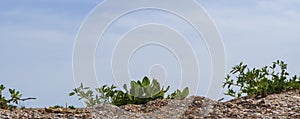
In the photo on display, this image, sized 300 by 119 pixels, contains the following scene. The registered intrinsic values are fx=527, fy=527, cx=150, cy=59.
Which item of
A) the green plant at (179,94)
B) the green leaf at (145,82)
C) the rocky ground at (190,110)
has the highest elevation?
the green leaf at (145,82)

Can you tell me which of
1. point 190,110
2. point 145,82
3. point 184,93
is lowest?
point 190,110

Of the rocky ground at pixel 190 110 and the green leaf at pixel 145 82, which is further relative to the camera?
the green leaf at pixel 145 82

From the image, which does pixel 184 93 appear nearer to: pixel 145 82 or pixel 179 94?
pixel 179 94

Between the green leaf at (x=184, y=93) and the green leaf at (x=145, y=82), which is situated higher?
the green leaf at (x=145, y=82)

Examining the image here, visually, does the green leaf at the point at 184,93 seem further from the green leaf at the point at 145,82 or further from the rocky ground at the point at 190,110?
the green leaf at the point at 145,82

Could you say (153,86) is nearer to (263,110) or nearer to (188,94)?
(188,94)

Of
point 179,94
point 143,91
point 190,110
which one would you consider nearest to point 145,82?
point 143,91

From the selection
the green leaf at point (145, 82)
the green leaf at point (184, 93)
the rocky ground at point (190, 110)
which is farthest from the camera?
→ the green leaf at point (184, 93)
